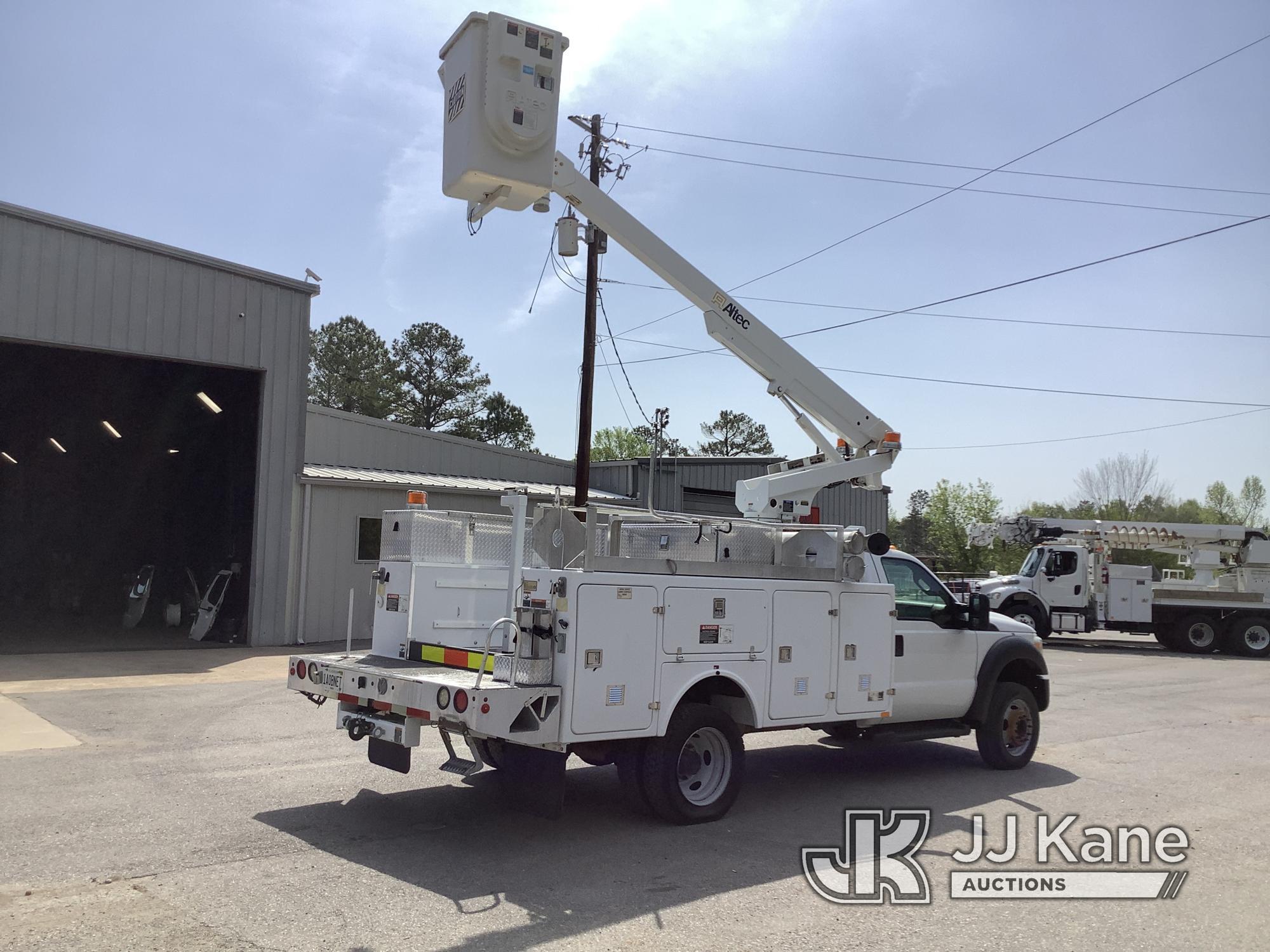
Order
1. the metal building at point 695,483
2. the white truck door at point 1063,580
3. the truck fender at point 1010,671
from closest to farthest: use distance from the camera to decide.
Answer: the truck fender at point 1010,671 → the white truck door at point 1063,580 → the metal building at point 695,483

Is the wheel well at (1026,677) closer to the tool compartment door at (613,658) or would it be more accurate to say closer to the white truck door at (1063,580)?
the tool compartment door at (613,658)

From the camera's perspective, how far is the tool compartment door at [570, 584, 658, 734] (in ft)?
Answer: 19.8

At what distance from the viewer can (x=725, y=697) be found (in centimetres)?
707

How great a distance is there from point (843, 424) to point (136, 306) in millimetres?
11800

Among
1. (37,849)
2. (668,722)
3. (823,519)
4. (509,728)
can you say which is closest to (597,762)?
(668,722)

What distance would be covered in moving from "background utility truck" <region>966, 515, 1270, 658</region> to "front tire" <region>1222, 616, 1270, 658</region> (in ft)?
0.05

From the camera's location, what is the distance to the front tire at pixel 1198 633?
84.7 feet

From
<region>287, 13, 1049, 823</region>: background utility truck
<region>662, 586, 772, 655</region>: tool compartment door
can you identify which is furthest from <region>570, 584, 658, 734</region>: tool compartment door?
<region>662, 586, 772, 655</region>: tool compartment door

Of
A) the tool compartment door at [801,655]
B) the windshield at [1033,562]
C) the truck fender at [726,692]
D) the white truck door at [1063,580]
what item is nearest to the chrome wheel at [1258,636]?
the white truck door at [1063,580]

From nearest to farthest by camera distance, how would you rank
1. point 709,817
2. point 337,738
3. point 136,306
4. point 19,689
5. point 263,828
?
point 263,828
point 709,817
point 337,738
point 19,689
point 136,306

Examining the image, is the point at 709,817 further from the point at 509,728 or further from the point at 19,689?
the point at 19,689

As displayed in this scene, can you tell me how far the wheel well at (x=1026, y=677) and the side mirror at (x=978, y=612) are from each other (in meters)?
0.91

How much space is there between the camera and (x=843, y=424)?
10.5 metres

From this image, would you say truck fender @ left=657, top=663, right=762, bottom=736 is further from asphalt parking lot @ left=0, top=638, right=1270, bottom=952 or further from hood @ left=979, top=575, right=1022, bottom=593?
hood @ left=979, top=575, right=1022, bottom=593
